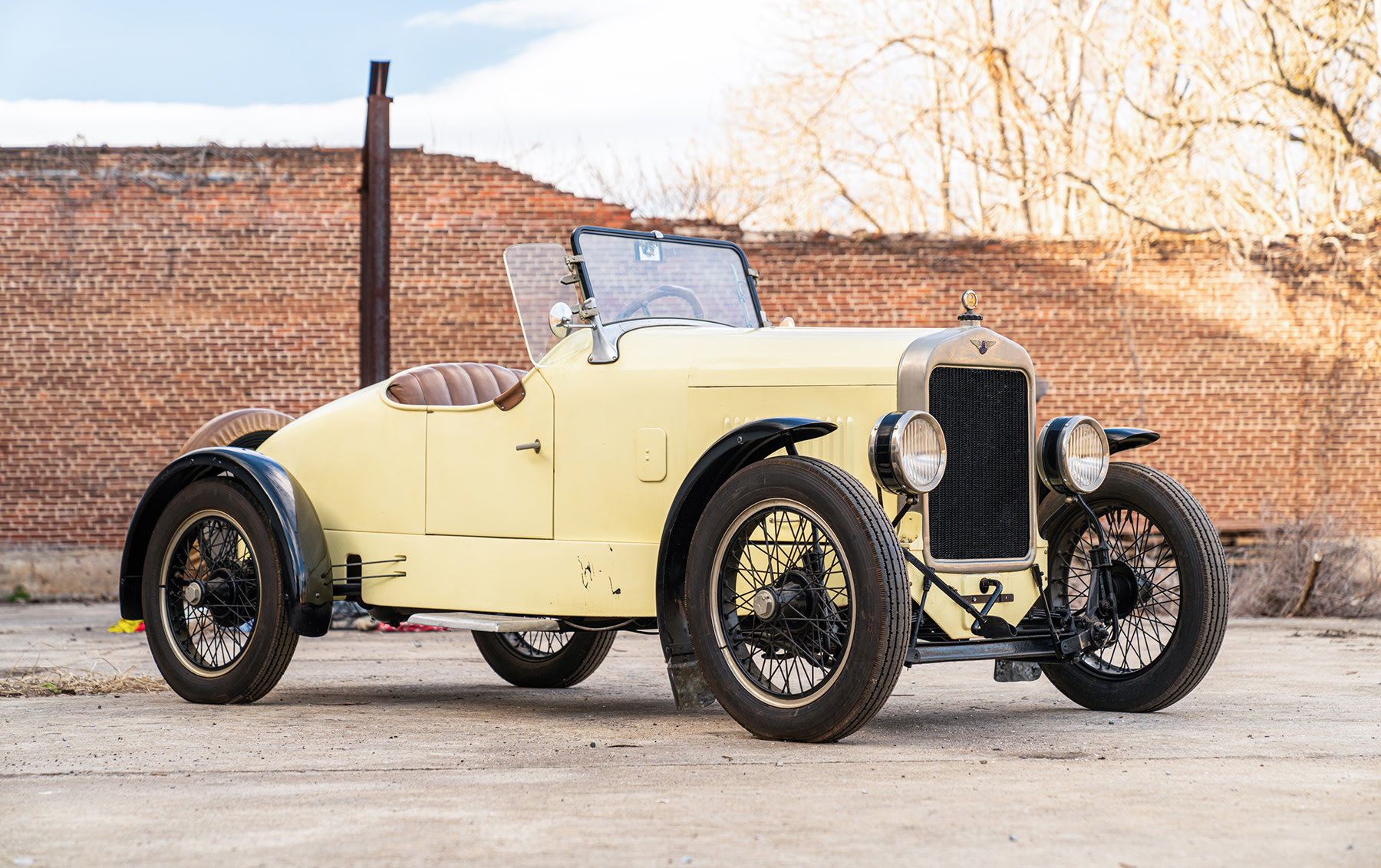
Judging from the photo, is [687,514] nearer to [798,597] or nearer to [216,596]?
[798,597]

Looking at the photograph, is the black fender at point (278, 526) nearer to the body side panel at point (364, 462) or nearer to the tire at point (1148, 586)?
the body side panel at point (364, 462)

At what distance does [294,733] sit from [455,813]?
1863 mm

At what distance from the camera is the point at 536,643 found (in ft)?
24.3

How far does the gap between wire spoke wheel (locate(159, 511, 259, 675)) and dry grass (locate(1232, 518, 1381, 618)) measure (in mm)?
8999

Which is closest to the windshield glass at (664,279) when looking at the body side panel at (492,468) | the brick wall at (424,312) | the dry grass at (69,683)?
the body side panel at (492,468)

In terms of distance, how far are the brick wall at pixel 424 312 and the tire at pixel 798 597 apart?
34.4 ft

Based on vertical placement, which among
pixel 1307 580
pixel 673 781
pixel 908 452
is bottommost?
pixel 1307 580

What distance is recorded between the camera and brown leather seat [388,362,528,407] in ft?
20.9

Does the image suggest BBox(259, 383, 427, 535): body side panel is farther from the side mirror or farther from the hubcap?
the hubcap

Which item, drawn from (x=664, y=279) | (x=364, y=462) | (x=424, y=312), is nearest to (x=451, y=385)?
(x=364, y=462)

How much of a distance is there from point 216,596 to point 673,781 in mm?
3161

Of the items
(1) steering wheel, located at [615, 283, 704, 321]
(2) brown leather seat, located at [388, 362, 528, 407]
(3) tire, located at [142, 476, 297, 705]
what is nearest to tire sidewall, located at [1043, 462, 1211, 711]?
(1) steering wheel, located at [615, 283, 704, 321]

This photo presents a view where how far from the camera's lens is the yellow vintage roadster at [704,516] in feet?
16.1

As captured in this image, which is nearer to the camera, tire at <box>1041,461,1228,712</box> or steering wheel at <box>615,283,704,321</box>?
tire at <box>1041,461,1228,712</box>
